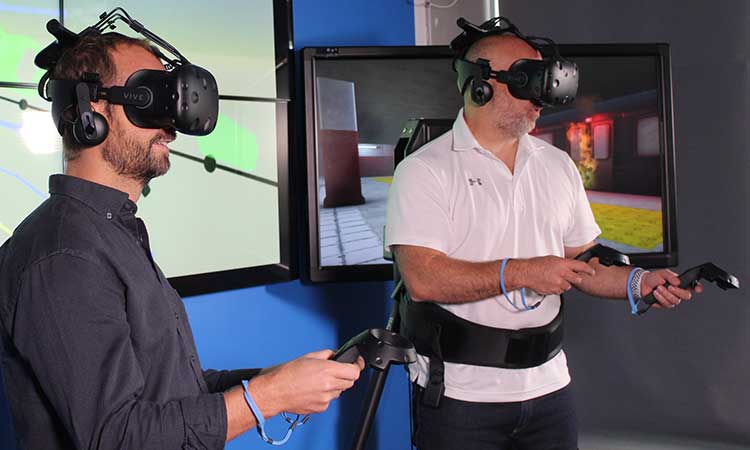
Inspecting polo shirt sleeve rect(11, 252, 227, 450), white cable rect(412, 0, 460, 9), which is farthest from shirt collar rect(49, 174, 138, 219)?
white cable rect(412, 0, 460, 9)

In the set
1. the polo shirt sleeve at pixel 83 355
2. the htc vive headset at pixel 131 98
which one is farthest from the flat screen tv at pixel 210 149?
the polo shirt sleeve at pixel 83 355

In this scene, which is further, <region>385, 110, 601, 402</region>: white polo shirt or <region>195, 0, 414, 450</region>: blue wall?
<region>195, 0, 414, 450</region>: blue wall

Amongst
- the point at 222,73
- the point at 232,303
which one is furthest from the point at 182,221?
the point at 222,73

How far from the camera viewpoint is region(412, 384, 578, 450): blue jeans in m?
1.81

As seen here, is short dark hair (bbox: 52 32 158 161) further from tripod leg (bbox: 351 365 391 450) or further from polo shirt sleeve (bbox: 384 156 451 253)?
tripod leg (bbox: 351 365 391 450)

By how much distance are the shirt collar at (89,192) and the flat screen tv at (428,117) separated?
4.79ft

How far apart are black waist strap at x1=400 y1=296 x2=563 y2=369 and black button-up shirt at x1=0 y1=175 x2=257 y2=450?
83 centimetres

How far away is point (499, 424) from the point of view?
1.81 m

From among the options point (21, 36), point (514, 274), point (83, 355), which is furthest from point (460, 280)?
point (21, 36)

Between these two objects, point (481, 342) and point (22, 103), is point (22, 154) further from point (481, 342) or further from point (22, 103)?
point (481, 342)

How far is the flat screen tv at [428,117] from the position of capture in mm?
2660

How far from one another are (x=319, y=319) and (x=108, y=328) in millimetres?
1834

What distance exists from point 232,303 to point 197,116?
131 cm

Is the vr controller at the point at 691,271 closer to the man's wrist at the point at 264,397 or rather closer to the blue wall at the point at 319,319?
the man's wrist at the point at 264,397
